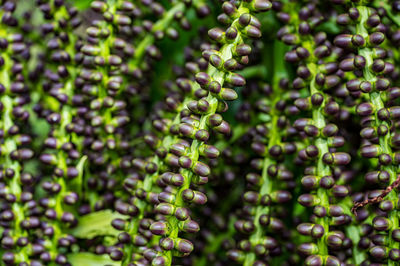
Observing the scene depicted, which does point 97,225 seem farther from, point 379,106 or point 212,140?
point 379,106

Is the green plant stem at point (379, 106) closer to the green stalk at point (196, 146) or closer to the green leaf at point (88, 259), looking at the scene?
the green stalk at point (196, 146)

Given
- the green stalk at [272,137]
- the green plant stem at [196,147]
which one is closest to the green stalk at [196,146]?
the green plant stem at [196,147]

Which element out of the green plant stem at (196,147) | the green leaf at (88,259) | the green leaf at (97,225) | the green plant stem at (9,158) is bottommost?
the green leaf at (88,259)

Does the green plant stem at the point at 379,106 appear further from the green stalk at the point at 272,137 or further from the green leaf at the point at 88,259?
the green leaf at the point at 88,259

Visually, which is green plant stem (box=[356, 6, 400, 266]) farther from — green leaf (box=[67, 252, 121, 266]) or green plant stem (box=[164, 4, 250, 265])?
green leaf (box=[67, 252, 121, 266])

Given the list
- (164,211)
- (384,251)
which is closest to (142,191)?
(164,211)

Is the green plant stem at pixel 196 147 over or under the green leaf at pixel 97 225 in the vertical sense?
over

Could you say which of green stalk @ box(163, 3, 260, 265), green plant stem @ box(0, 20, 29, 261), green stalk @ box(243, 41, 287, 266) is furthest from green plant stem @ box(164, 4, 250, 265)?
green plant stem @ box(0, 20, 29, 261)

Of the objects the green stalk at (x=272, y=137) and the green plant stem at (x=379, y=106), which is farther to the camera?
the green stalk at (x=272, y=137)
